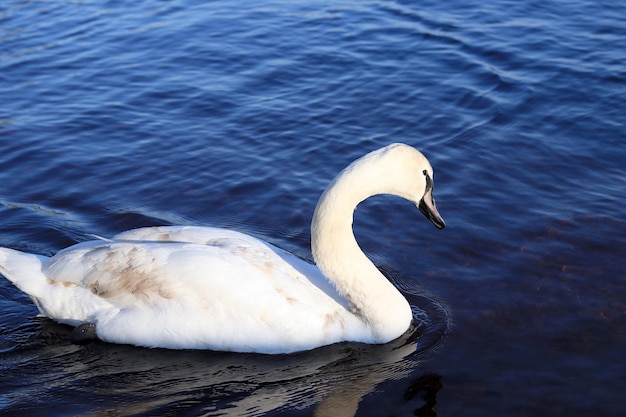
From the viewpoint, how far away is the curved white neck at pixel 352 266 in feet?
23.8

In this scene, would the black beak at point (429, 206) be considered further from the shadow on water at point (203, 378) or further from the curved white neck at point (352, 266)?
the shadow on water at point (203, 378)

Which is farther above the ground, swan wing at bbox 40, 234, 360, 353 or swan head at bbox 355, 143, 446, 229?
swan head at bbox 355, 143, 446, 229

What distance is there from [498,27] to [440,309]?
774cm

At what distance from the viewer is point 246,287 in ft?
23.8

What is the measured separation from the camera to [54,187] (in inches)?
422

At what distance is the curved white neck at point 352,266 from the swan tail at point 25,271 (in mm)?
2333

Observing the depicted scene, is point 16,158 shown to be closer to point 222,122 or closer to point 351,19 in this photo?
point 222,122

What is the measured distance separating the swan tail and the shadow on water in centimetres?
39

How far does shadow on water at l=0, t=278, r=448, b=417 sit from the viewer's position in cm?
671

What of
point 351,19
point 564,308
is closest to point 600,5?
point 351,19

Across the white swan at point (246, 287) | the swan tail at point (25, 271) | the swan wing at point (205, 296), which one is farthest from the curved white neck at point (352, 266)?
the swan tail at point (25, 271)

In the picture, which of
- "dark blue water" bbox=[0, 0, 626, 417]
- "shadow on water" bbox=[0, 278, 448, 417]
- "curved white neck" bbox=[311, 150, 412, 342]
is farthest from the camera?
"curved white neck" bbox=[311, 150, 412, 342]

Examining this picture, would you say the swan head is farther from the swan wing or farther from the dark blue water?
the dark blue water

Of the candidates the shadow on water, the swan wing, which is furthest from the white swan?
the shadow on water
